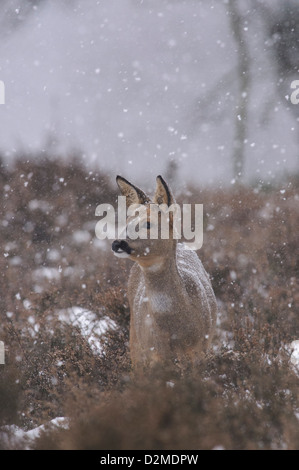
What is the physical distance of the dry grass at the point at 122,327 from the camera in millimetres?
2611

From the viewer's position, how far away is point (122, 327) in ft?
18.4

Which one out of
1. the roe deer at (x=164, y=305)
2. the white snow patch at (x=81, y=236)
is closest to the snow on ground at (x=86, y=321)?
the roe deer at (x=164, y=305)

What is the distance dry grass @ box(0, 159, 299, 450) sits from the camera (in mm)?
2611

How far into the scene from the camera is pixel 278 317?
6043 millimetres

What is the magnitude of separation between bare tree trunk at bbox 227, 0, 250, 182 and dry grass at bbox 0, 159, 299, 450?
1547 mm

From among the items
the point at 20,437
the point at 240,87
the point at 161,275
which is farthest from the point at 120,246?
the point at 240,87

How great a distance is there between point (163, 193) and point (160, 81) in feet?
30.4

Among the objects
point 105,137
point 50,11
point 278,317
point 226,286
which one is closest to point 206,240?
point 226,286

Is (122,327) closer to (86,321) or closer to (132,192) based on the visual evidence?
(86,321)

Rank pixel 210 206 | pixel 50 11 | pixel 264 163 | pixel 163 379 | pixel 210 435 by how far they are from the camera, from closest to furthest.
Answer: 1. pixel 210 435
2. pixel 163 379
3. pixel 210 206
4. pixel 264 163
5. pixel 50 11

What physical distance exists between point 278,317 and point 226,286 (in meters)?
0.95

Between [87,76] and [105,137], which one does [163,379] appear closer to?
[105,137]

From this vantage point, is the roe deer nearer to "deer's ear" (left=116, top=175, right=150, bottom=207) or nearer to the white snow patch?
"deer's ear" (left=116, top=175, right=150, bottom=207)

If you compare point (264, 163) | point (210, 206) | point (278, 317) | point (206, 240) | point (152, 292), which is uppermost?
point (264, 163)
